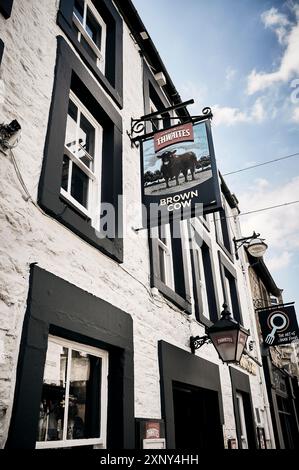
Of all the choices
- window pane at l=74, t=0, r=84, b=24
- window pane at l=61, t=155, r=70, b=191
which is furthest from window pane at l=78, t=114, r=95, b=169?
window pane at l=74, t=0, r=84, b=24

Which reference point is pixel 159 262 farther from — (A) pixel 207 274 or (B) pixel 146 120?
(A) pixel 207 274

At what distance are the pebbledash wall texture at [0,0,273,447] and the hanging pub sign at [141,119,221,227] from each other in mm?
410

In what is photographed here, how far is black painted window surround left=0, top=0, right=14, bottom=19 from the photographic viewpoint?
10.8ft

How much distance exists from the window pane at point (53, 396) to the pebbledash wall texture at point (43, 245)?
566 millimetres

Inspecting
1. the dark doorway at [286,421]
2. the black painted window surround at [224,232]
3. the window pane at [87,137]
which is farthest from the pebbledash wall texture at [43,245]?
the dark doorway at [286,421]

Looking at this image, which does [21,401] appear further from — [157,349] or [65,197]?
[157,349]

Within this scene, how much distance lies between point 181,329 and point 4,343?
372 cm

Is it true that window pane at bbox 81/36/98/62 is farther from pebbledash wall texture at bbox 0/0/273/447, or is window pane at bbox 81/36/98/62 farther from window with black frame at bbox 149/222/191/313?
window with black frame at bbox 149/222/191/313

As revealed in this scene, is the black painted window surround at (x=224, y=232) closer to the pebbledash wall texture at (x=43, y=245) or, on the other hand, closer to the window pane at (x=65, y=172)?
the pebbledash wall texture at (x=43, y=245)

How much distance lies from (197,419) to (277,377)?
7459mm

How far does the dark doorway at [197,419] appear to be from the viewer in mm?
6270

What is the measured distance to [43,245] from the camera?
121 inches

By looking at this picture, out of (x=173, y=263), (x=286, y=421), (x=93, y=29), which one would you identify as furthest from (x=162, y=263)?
(x=286, y=421)

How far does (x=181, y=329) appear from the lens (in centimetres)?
577
